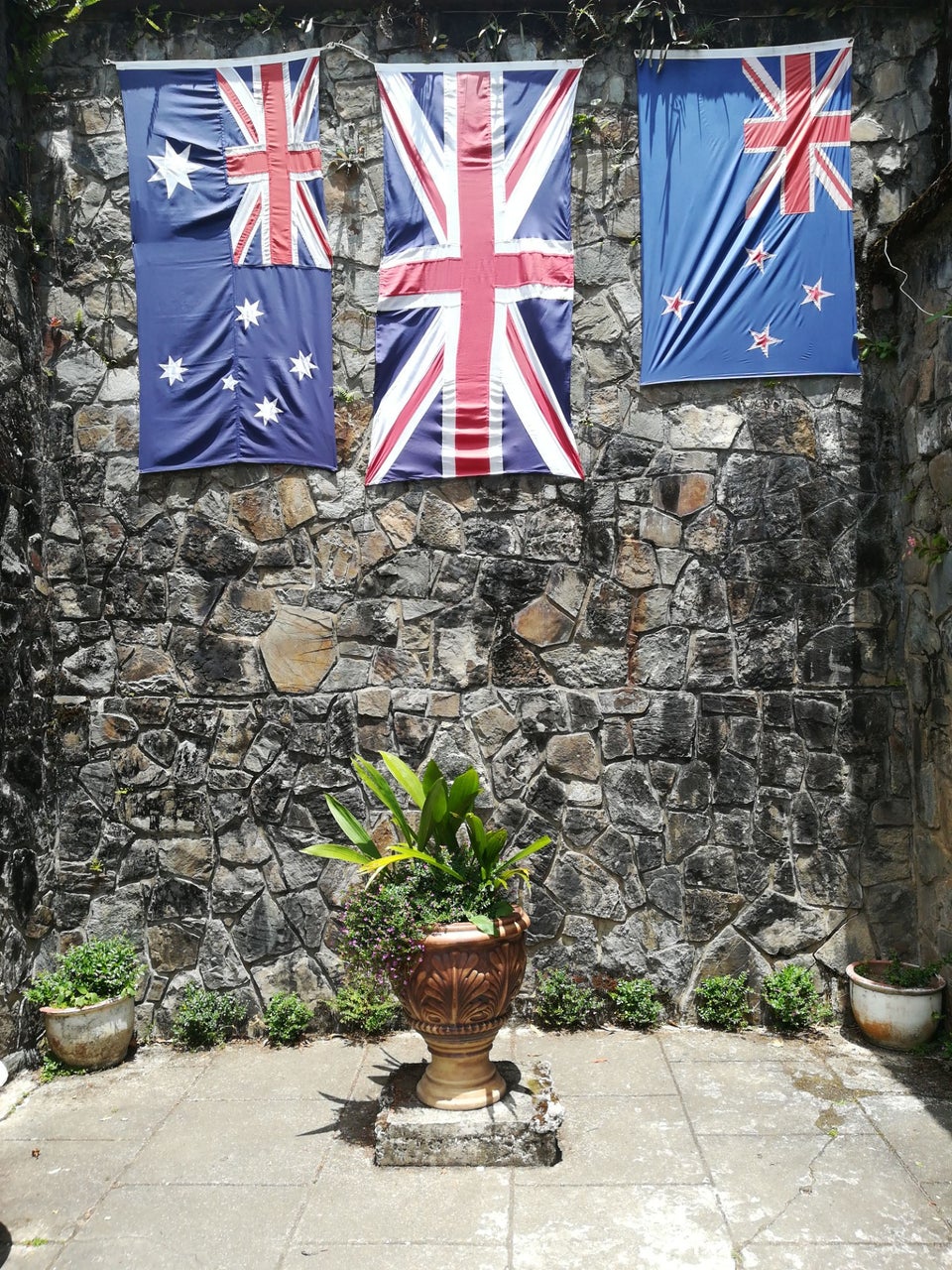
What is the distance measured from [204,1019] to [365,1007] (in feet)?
2.42

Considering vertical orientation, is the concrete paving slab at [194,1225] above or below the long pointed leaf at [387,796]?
below

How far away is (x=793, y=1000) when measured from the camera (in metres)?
4.62

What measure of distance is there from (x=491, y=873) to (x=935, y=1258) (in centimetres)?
179

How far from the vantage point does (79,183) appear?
4941 mm

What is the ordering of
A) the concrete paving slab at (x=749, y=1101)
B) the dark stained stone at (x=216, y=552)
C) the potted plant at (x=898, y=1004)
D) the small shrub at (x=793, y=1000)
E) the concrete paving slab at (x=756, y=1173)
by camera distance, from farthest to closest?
1. the dark stained stone at (x=216, y=552)
2. the small shrub at (x=793, y=1000)
3. the potted plant at (x=898, y=1004)
4. the concrete paving slab at (x=749, y=1101)
5. the concrete paving slab at (x=756, y=1173)

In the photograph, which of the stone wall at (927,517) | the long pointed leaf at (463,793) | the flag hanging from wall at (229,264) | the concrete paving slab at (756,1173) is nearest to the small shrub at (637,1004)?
the concrete paving slab at (756,1173)

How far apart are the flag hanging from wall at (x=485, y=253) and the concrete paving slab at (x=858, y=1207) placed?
120 inches

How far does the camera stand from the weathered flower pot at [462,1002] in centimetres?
357

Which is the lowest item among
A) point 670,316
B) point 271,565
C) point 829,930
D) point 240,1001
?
point 240,1001

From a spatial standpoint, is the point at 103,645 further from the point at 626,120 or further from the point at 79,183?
the point at 626,120

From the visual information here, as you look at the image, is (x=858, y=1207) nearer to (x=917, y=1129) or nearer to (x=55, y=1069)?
(x=917, y=1129)

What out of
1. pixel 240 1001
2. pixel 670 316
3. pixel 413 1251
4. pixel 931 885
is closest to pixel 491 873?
pixel 413 1251

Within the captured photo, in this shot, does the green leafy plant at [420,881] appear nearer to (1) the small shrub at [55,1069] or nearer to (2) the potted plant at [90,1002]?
(2) the potted plant at [90,1002]

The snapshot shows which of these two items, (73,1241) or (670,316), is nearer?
(73,1241)
